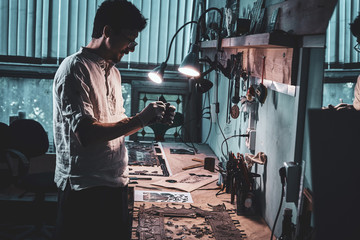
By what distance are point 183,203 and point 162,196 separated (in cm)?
15

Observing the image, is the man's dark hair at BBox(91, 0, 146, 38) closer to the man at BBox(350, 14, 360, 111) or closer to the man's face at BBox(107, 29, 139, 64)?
the man's face at BBox(107, 29, 139, 64)

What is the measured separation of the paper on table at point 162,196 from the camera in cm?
233

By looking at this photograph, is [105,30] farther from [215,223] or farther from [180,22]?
[180,22]

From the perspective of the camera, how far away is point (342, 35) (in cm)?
128

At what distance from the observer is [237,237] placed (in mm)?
1854

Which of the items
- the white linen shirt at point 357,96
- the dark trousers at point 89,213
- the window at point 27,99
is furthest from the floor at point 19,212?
the white linen shirt at point 357,96

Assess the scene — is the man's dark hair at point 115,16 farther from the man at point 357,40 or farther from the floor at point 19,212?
the floor at point 19,212

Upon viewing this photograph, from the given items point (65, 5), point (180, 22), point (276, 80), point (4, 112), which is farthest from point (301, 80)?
point (4, 112)

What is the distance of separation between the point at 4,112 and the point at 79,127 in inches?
122

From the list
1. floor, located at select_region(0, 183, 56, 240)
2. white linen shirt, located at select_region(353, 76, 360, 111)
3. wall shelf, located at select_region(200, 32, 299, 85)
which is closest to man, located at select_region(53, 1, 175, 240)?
wall shelf, located at select_region(200, 32, 299, 85)

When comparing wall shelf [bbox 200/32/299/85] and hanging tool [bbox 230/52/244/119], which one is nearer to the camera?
wall shelf [bbox 200/32/299/85]

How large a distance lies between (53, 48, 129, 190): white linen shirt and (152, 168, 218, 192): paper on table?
76cm

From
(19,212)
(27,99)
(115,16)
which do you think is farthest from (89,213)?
(27,99)

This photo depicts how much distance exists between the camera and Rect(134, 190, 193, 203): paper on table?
233 centimetres
